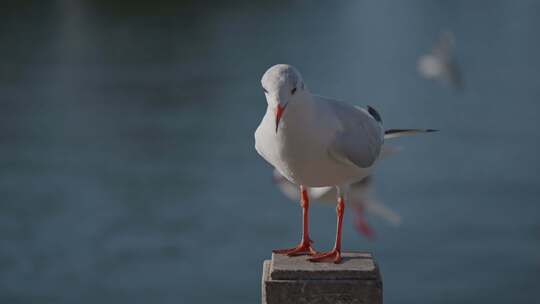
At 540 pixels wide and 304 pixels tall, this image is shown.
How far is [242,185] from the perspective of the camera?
65.2 ft

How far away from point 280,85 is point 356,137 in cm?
49

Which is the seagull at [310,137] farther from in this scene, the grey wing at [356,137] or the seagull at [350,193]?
the seagull at [350,193]

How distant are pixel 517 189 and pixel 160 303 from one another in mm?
7328

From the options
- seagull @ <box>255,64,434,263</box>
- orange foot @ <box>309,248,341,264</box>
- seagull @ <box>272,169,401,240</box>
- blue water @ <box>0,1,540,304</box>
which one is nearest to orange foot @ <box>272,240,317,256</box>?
seagull @ <box>255,64,434,263</box>

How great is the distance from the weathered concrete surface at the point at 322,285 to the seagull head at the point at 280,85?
0.45 meters

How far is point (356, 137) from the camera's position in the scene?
3.78 m

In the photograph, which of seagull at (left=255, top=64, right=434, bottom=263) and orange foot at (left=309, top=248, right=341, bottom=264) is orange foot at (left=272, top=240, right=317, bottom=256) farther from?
orange foot at (left=309, top=248, right=341, bottom=264)

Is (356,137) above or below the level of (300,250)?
above

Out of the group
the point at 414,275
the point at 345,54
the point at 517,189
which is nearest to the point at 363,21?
the point at 345,54

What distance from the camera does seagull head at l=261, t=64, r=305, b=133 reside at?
339 cm

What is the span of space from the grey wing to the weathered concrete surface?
0.50 metres

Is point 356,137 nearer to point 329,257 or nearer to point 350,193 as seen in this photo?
point 329,257

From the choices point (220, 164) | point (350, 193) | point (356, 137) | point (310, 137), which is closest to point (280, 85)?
point (310, 137)

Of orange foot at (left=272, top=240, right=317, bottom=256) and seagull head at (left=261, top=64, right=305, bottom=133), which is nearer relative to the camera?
seagull head at (left=261, top=64, right=305, bottom=133)
